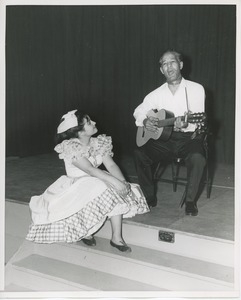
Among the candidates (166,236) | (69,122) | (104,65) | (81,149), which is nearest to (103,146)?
(81,149)

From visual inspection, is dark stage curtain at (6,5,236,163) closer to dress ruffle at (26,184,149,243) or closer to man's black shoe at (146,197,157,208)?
man's black shoe at (146,197,157,208)

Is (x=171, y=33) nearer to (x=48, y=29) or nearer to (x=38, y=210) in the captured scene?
(x=48, y=29)

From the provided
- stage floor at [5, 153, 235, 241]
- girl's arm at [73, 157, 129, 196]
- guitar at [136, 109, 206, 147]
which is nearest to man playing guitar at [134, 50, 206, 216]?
guitar at [136, 109, 206, 147]

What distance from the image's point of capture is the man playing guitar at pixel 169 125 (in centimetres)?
326

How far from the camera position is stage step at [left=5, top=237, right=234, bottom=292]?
2551 mm

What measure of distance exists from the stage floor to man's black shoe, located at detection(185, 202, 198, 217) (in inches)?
1.4

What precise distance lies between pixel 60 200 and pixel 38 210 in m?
0.21

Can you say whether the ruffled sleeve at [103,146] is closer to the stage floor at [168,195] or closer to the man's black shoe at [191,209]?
the stage floor at [168,195]

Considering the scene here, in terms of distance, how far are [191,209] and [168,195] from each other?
1.83 feet

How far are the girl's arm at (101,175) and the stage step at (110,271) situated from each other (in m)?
0.42

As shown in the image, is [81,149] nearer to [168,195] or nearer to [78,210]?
[78,210]

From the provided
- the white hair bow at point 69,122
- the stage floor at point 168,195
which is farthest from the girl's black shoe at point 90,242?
the white hair bow at point 69,122

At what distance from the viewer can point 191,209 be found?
3.10m

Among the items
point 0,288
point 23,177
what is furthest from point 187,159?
point 23,177
